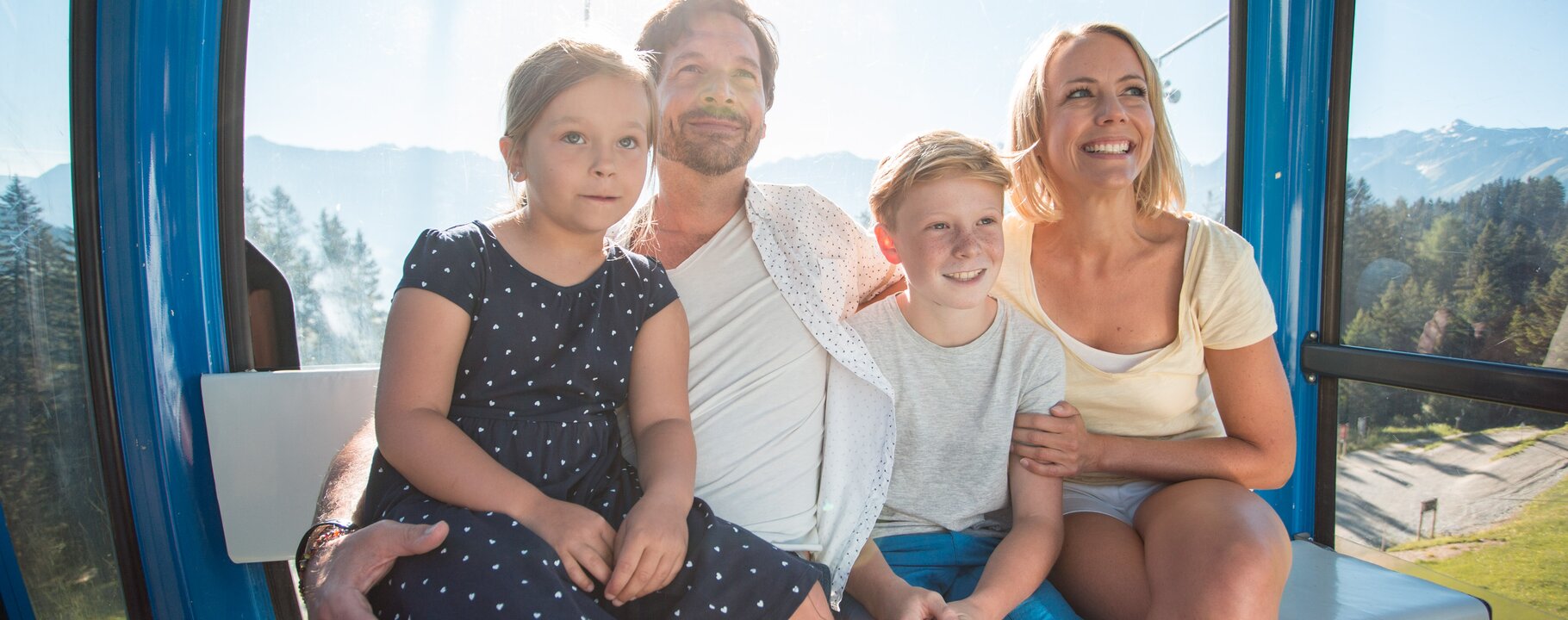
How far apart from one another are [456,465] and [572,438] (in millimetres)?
220

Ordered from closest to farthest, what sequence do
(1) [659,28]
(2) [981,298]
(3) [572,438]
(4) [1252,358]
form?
(3) [572,438] → (2) [981,298] → (4) [1252,358] → (1) [659,28]

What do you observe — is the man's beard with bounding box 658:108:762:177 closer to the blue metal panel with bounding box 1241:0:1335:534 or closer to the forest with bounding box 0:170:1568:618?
the forest with bounding box 0:170:1568:618

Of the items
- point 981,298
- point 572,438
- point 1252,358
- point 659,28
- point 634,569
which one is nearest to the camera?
point 634,569

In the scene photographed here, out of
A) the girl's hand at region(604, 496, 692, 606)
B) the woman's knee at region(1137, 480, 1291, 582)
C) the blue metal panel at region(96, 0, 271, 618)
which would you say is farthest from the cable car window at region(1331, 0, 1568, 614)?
the blue metal panel at region(96, 0, 271, 618)

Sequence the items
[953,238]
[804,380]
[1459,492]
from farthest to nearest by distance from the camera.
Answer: [1459,492] < [804,380] < [953,238]

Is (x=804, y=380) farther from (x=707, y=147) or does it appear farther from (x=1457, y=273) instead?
(x=1457, y=273)

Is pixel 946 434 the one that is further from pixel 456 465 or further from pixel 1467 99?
pixel 1467 99

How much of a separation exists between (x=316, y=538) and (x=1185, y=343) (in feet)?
5.58

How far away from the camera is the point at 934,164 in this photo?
1.65 metres

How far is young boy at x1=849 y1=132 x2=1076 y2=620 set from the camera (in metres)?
1.62

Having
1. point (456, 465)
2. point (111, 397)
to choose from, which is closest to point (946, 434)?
point (456, 465)

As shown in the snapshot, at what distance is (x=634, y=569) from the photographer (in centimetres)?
122

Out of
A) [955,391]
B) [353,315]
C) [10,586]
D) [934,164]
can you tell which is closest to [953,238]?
[934,164]

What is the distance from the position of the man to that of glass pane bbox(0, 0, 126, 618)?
0.58m
